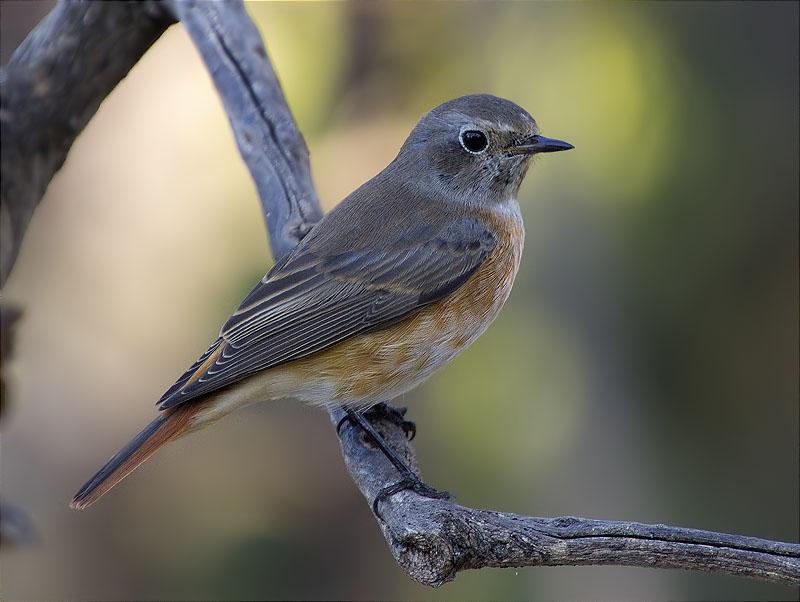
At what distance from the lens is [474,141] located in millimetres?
3707

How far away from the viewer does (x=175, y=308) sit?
671 centimetres

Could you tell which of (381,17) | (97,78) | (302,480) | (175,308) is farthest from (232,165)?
(97,78)

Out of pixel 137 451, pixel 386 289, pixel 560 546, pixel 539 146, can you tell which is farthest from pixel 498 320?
pixel 560 546

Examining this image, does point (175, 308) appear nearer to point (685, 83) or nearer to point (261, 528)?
point (261, 528)

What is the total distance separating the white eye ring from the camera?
3.68m

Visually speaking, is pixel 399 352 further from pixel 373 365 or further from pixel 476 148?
pixel 476 148

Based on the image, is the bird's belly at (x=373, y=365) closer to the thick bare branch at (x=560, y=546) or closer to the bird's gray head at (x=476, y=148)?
the bird's gray head at (x=476, y=148)

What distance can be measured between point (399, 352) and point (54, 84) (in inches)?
68.1

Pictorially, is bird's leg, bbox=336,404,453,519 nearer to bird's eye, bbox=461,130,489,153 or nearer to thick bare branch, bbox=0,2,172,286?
bird's eye, bbox=461,130,489,153

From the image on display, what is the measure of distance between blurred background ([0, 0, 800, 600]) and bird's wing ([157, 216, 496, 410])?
7.57 feet

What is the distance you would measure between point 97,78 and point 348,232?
131 centimetres

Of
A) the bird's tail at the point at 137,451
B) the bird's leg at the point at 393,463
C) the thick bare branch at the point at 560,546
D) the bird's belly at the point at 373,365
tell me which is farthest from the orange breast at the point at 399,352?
the thick bare branch at the point at 560,546

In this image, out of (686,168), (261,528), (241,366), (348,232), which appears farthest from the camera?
(261,528)

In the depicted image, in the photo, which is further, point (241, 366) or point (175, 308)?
point (175, 308)
